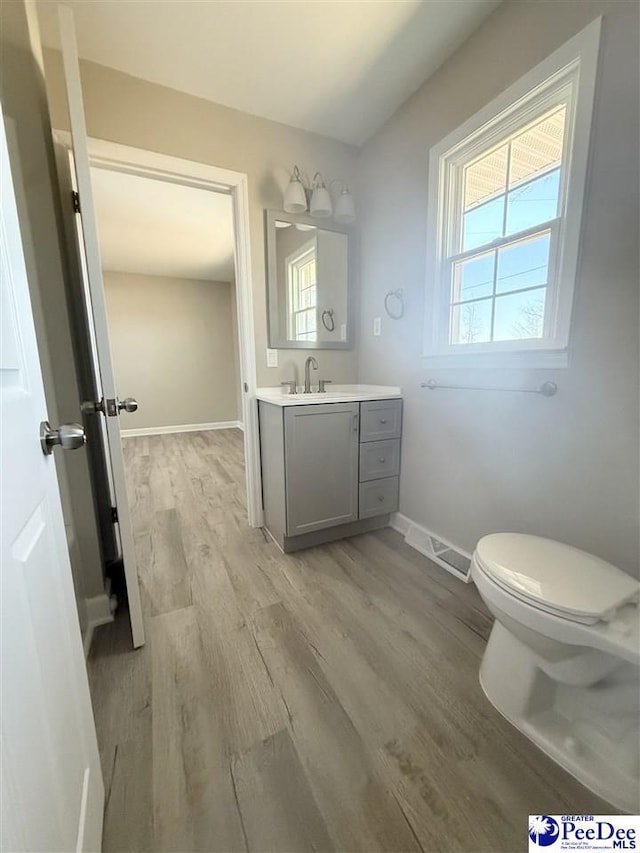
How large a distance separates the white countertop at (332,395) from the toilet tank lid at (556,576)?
3.47 ft

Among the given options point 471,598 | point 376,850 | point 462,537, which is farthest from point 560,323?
point 376,850

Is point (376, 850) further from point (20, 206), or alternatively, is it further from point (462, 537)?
point (20, 206)

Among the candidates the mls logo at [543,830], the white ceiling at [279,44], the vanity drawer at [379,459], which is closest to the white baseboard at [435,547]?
the vanity drawer at [379,459]

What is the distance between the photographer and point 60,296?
49.3 inches

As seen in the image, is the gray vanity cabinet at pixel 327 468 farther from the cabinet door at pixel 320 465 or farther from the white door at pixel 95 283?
the white door at pixel 95 283

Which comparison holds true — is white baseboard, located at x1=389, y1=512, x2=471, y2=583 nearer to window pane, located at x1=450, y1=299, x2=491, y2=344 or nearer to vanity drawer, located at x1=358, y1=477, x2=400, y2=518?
vanity drawer, located at x1=358, y1=477, x2=400, y2=518

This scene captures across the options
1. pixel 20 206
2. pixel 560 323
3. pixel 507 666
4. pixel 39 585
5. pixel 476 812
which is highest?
pixel 20 206

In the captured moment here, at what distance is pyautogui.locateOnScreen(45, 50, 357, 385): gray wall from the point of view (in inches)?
64.2

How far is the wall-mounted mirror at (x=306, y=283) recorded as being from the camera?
2.13 metres

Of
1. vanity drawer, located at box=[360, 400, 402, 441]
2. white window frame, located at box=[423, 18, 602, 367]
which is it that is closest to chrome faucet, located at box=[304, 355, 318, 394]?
vanity drawer, located at box=[360, 400, 402, 441]

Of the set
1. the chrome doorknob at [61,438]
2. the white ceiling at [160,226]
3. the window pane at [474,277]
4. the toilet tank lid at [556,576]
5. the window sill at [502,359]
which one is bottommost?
the toilet tank lid at [556,576]

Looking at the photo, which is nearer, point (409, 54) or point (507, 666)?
point (507, 666)

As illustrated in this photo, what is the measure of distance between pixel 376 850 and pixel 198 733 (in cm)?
55

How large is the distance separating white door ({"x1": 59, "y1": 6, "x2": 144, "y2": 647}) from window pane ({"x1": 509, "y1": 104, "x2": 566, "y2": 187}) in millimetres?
1621
